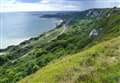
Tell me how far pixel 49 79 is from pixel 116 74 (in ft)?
15.1

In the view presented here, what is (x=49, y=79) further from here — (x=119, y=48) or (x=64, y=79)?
(x=119, y=48)

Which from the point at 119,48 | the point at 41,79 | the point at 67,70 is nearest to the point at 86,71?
the point at 67,70

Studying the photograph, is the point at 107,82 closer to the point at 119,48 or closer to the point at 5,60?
the point at 119,48

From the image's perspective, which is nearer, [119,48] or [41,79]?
[41,79]

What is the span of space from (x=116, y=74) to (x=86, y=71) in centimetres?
219

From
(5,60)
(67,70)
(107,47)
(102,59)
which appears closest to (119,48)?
(107,47)

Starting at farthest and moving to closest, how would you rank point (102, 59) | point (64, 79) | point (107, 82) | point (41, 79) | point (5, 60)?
point (5, 60) → point (102, 59) → point (41, 79) → point (64, 79) → point (107, 82)

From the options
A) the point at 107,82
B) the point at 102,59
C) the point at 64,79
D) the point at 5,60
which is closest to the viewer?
the point at 107,82

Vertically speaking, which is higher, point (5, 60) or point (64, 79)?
point (64, 79)

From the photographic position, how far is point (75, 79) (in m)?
20.5

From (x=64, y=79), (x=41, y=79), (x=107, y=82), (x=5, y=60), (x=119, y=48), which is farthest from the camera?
(x=5, y=60)

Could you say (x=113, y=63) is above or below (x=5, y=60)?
above

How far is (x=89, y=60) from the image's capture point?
80.3 ft

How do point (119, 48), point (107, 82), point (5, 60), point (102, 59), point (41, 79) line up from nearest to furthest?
point (107, 82) → point (41, 79) → point (102, 59) → point (119, 48) → point (5, 60)
